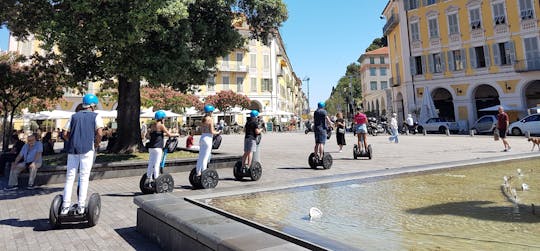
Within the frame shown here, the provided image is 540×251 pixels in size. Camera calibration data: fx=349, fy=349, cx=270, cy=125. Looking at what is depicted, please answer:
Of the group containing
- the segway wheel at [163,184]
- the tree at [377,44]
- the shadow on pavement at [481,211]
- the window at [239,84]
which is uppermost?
the tree at [377,44]

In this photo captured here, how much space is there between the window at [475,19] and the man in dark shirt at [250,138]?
99.5ft

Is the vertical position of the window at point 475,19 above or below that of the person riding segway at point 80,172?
above

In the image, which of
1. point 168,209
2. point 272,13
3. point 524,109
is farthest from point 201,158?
point 524,109

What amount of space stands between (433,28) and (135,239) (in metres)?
35.1

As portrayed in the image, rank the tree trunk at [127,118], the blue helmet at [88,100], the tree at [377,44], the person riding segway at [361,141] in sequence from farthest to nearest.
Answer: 1. the tree at [377,44]
2. the tree trunk at [127,118]
3. the person riding segway at [361,141]
4. the blue helmet at [88,100]

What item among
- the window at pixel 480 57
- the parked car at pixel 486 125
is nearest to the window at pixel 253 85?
the window at pixel 480 57

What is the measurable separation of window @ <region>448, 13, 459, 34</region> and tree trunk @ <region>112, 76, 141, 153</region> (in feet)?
97.5

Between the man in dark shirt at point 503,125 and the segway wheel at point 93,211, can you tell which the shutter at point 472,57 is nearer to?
the man in dark shirt at point 503,125

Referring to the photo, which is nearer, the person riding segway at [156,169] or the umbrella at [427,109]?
the person riding segway at [156,169]

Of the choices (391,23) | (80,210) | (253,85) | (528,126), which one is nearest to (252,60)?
(253,85)

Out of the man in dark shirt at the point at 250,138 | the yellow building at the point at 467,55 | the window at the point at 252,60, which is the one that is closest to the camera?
the man in dark shirt at the point at 250,138

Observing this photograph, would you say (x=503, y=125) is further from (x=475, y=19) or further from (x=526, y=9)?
(x=475, y=19)

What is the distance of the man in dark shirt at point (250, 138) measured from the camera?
7605mm

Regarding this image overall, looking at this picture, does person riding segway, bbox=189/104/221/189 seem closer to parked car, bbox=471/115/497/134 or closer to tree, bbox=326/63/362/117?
parked car, bbox=471/115/497/134
